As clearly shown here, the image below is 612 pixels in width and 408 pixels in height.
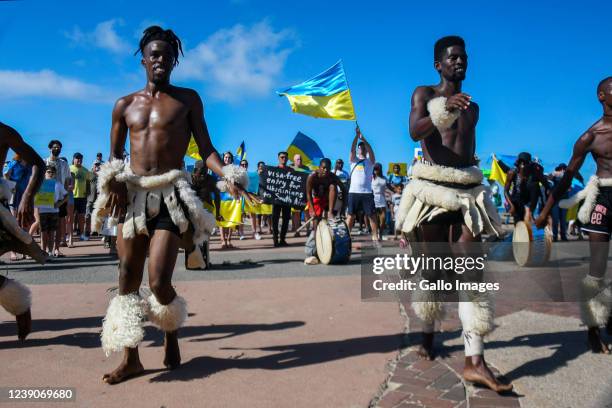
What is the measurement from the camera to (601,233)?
3.82 m

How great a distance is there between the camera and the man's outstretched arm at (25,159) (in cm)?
408

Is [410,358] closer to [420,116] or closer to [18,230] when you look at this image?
[420,116]

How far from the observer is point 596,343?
12.1 ft

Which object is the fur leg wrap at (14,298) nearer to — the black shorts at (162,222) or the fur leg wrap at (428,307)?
the black shorts at (162,222)

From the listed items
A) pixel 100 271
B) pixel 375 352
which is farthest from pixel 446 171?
pixel 100 271

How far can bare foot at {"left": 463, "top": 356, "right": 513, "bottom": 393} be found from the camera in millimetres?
2881

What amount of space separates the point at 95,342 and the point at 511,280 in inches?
206

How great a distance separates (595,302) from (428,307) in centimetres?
136

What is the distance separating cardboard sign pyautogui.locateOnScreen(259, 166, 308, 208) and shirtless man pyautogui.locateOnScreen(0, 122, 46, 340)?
754 centimetres

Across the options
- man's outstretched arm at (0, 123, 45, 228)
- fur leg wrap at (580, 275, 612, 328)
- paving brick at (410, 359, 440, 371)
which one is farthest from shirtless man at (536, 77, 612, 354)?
man's outstretched arm at (0, 123, 45, 228)

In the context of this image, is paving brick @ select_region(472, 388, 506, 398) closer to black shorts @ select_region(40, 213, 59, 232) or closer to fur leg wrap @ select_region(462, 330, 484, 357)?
fur leg wrap @ select_region(462, 330, 484, 357)

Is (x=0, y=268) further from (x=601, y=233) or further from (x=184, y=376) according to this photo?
(x=601, y=233)

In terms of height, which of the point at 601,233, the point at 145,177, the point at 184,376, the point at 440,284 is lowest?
the point at 184,376

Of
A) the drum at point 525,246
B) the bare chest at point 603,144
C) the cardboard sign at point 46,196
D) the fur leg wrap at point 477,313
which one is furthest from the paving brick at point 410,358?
the cardboard sign at point 46,196
